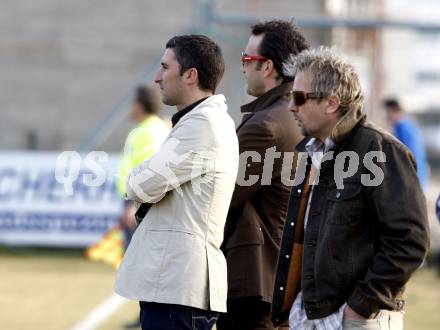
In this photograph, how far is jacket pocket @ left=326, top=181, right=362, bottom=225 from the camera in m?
3.80

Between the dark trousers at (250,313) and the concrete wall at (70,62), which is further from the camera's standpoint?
the concrete wall at (70,62)

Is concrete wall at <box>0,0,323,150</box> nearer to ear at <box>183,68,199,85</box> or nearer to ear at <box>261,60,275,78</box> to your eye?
ear at <box>261,60,275,78</box>

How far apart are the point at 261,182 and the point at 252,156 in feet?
0.44

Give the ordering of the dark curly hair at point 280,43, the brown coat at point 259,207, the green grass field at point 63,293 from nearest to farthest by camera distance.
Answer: the brown coat at point 259,207
the dark curly hair at point 280,43
the green grass field at point 63,293

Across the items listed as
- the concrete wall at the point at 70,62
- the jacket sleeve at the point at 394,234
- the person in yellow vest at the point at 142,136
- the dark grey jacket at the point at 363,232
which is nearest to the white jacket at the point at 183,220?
the dark grey jacket at the point at 363,232

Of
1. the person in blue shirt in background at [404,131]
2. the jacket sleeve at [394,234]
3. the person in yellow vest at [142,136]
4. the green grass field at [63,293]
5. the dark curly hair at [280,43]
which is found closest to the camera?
the jacket sleeve at [394,234]

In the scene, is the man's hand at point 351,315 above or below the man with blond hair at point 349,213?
below

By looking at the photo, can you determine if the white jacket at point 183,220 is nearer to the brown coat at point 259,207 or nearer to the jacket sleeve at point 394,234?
the brown coat at point 259,207

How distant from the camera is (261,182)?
4910 millimetres

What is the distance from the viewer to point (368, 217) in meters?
3.83

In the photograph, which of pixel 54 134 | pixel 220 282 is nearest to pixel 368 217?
pixel 220 282

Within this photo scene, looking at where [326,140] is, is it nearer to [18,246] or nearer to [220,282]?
[220,282]

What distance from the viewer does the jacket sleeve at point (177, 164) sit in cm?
420

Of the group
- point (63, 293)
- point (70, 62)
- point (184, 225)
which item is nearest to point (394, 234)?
point (184, 225)
